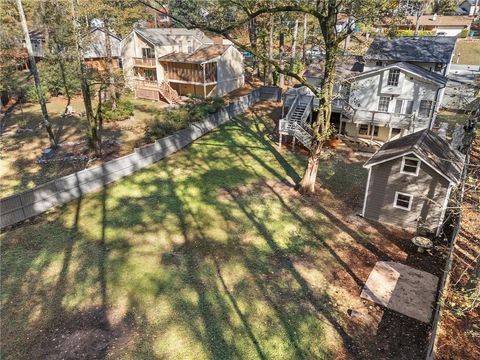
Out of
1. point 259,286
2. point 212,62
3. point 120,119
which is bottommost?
point 259,286

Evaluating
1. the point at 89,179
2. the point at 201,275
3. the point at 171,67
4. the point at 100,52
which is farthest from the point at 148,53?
the point at 201,275

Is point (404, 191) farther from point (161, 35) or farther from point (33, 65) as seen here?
point (161, 35)

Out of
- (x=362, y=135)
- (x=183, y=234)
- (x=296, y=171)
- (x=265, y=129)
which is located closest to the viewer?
(x=183, y=234)

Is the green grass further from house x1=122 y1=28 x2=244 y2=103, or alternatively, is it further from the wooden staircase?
house x1=122 y1=28 x2=244 y2=103

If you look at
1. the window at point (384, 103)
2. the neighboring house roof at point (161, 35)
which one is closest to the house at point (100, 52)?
the neighboring house roof at point (161, 35)

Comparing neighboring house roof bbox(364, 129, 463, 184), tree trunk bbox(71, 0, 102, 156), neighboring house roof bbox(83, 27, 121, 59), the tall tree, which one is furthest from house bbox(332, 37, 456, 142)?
neighboring house roof bbox(83, 27, 121, 59)

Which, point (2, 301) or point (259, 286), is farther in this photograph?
point (259, 286)

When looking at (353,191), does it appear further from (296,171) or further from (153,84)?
(153,84)

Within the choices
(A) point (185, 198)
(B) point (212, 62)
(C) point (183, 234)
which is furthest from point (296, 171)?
(B) point (212, 62)
